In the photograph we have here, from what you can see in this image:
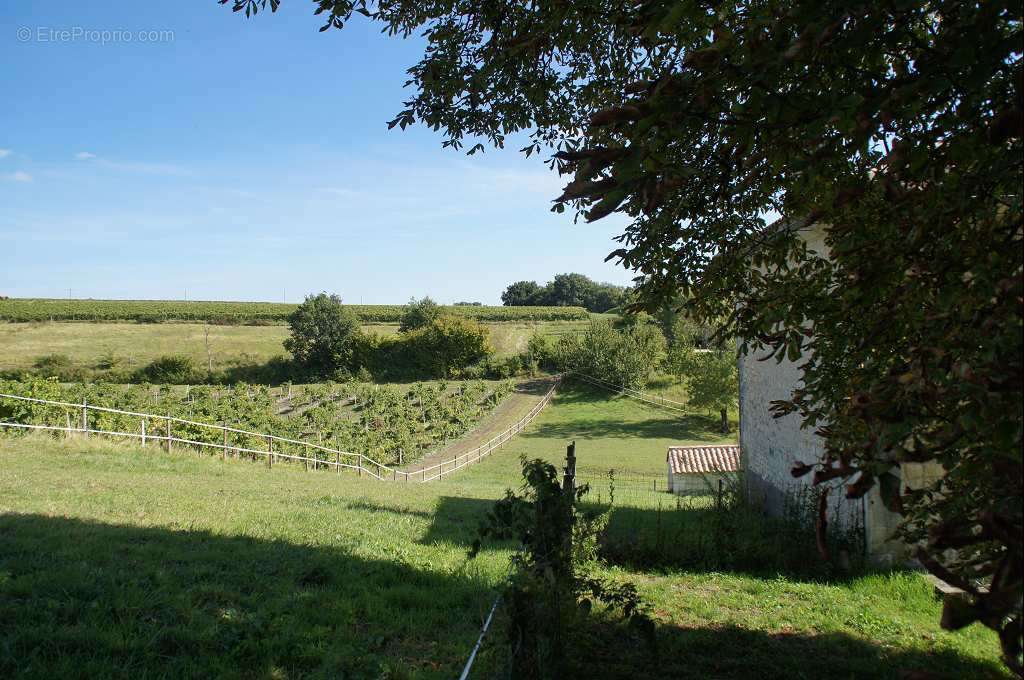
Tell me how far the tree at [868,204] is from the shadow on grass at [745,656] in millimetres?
1542

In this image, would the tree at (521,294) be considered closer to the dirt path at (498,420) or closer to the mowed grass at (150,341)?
the mowed grass at (150,341)

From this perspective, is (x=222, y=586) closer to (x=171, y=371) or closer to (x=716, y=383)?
(x=716, y=383)

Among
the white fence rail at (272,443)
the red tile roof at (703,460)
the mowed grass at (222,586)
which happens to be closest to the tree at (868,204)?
the mowed grass at (222,586)

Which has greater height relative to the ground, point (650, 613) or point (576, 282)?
point (576, 282)

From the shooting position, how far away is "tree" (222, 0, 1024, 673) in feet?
5.35

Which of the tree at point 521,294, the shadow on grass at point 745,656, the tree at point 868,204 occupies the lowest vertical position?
the shadow on grass at point 745,656

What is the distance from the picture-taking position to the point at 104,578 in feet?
15.2

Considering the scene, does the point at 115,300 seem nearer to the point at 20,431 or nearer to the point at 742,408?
the point at 20,431

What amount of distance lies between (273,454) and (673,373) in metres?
36.8

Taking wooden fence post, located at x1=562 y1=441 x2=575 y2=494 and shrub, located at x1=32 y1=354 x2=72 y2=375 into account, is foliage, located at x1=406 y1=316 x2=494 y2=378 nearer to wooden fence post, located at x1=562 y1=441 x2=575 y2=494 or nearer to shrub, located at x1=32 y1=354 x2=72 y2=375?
shrub, located at x1=32 y1=354 x2=72 y2=375

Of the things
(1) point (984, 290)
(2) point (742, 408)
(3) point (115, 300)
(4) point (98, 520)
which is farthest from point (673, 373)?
(3) point (115, 300)

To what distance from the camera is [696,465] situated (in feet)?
75.5

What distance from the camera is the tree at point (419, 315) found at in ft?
197

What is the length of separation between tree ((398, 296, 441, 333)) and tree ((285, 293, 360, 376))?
509 cm
